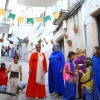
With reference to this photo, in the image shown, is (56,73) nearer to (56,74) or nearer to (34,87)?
(56,74)

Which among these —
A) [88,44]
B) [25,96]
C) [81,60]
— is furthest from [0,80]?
[88,44]

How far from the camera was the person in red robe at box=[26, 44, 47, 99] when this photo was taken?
5.45 metres

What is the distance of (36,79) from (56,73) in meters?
0.67

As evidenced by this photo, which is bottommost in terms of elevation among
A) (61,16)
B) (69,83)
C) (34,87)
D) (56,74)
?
(34,87)

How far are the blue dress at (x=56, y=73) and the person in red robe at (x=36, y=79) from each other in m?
0.31

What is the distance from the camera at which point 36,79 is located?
5.46m

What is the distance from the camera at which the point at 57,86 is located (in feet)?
18.4

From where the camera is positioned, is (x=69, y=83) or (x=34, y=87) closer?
(x=69, y=83)

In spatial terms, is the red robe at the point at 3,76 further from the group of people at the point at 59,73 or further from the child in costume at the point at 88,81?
the child in costume at the point at 88,81

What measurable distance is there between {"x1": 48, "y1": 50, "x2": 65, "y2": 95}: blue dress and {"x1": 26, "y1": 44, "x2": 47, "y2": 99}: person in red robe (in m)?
0.31

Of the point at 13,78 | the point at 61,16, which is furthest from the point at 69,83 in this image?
the point at 61,16

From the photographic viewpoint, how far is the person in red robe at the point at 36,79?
545 centimetres

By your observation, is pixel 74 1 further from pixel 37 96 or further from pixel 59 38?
pixel 37 96

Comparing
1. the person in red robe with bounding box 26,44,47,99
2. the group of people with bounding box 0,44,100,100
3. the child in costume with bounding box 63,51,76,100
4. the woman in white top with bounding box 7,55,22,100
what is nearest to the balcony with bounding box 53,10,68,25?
the group of people with bounding box 0,44,100,100
